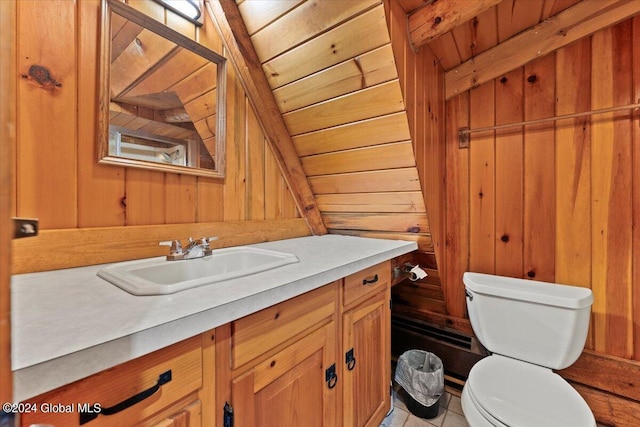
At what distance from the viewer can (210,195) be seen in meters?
1.24

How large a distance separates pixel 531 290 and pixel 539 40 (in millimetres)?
1206

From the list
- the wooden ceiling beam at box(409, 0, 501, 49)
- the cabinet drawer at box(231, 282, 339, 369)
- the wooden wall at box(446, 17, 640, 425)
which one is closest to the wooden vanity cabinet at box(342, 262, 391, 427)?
the cabinet drawer at box(231, 282, 339, 369)

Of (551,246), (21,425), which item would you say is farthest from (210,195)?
(551,246)

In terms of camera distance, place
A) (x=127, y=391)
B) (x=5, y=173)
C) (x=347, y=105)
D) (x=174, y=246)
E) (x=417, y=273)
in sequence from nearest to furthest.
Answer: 1. (x=5, y=173)
2. (x=127, y=391)
3. (x=174, y=246)
4. (x=347, y=105)
5. (x=417, y=273)

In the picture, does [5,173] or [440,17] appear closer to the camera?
[5,173]

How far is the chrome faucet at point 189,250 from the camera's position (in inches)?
39.1

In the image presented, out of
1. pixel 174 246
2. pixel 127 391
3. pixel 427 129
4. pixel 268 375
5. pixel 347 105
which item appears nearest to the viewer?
pixel 127 391

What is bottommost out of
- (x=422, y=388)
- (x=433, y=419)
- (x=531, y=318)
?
(x=433, y=419)

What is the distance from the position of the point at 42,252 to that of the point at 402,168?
4.47 ft

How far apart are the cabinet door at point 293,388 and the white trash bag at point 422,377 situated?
68 cm

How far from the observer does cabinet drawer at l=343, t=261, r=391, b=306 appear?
1.00 metres

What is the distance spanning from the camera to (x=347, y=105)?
126 centimetres

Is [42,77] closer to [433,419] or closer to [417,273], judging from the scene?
[417,273]

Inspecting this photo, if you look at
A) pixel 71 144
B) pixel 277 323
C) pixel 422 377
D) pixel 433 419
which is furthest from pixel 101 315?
pixel 433 419
